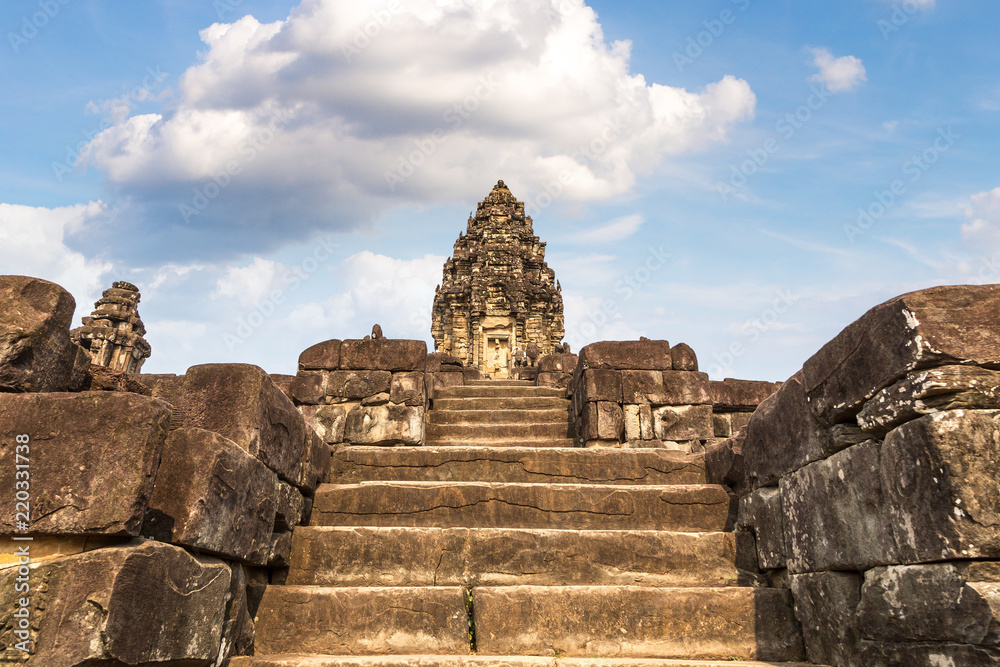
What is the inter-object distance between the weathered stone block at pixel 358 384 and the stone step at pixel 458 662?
4667mm

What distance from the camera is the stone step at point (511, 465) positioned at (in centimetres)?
516

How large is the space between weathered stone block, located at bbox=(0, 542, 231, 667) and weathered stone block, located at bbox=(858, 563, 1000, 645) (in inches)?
120

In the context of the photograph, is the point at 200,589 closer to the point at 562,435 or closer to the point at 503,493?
the point at 503,493

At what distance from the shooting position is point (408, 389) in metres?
7.71

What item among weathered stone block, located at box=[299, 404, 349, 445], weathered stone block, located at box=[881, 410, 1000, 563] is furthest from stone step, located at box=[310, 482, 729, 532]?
weathered stone block, located at box=[299, 404, 349, 445]

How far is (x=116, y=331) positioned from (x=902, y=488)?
24705 millimetres

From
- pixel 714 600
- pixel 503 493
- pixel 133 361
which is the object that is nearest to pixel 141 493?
pixel 503 493

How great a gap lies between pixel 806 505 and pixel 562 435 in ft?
17.7

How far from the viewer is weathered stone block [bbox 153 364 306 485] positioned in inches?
134

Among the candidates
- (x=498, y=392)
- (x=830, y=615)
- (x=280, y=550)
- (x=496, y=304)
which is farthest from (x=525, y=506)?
(x=496, y=304)

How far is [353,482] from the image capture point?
5082 mm

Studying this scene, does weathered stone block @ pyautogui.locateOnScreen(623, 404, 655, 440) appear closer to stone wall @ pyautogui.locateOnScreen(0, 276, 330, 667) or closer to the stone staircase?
the stone staircase

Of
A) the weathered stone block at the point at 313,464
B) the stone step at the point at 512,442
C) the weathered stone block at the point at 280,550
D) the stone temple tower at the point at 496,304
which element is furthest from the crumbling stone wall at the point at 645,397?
the stone temple tower at the point at 496,304

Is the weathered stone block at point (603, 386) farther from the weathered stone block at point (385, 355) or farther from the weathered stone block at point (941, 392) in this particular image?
the weathered stone block at point (941, 392)
